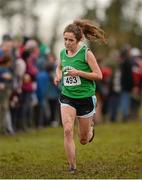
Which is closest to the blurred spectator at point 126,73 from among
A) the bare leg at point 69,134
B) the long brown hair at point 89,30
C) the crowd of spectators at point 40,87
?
the crowd of spectators at point 40,87

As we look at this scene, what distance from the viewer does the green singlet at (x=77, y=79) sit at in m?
12.0

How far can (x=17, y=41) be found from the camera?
2112cm

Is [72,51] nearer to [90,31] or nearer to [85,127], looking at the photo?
[90,31]

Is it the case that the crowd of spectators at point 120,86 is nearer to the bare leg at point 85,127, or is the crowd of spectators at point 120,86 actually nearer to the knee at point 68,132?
the bare leg at point 85,127

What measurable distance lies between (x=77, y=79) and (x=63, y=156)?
106 inches

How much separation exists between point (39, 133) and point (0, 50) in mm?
3006

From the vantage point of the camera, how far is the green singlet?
11984 mm

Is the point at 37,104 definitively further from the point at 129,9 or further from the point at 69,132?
the point at 129,9

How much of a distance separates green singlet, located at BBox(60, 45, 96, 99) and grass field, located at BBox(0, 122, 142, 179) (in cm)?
113

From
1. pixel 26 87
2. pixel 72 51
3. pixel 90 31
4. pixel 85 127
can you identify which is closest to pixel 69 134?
pixel 85 127

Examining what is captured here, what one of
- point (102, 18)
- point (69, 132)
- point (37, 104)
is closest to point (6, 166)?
point (69, 132)

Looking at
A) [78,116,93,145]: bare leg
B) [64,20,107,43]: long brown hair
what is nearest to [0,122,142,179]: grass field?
[78,116,93,145]: bare leg

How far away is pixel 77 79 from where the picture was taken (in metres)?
12.0

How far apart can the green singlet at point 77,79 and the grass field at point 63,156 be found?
1133 mm
